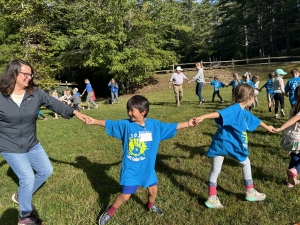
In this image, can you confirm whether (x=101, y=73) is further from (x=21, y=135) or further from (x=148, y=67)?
(x=21, y=135)

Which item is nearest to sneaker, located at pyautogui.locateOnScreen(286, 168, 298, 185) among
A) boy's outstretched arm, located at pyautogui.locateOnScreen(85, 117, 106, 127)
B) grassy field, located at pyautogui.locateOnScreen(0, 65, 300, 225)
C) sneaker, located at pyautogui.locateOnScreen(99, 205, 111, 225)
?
grassy field, located at pyautogui.locateOnScreen(0, 65, 300, 225)

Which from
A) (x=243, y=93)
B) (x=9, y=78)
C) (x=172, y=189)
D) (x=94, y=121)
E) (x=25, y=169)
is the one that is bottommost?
(x=172, y=189)

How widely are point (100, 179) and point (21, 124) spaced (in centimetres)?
216

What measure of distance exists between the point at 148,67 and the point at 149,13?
5571mm

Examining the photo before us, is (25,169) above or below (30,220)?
above

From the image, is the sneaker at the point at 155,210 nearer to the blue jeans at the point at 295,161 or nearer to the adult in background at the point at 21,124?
the adult in background at the point at 21,124

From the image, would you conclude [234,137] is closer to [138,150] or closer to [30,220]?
[138,150]

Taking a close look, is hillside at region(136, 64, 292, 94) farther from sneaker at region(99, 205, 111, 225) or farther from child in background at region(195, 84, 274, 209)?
sneaker at region(99, 205, 111, 225)

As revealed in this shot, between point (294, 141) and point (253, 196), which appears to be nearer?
point (253, 196)

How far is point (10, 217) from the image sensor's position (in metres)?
4.04

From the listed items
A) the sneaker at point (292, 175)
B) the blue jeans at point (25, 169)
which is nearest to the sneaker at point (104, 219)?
the blue jeans at point (25, 169)

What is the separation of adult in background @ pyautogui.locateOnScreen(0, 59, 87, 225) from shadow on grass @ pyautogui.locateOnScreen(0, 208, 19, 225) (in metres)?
0.46

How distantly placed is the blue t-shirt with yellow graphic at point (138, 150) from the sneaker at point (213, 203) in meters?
1.00

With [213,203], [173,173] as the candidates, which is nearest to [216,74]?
[173,173]
